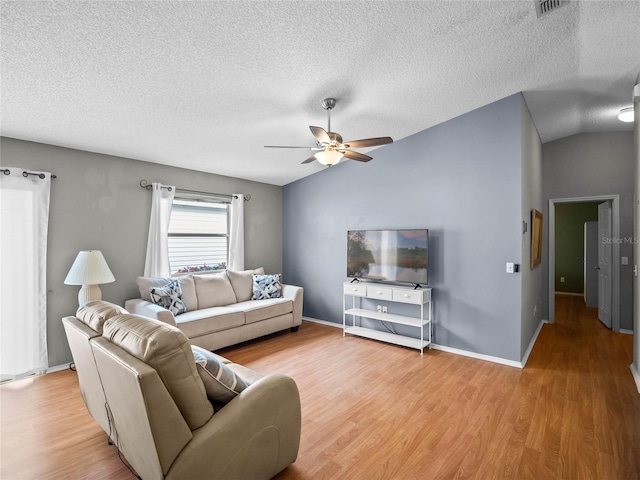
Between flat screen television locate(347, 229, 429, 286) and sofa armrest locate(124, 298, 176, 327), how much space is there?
2.44 meters

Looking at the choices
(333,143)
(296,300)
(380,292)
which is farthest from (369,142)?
(296,300)

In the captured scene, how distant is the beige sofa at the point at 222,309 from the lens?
3648 millimetres

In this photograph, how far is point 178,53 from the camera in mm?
2225

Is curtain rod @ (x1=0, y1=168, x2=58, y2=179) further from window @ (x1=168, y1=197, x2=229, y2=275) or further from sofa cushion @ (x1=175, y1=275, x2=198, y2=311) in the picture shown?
sofa cushion @ (x1=175, y1=275, x2=198, y2=311)

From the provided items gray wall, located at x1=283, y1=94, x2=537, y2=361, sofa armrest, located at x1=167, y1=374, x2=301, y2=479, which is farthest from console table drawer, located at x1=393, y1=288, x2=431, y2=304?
sofa armrest, located at x1=167, y1=374, x2=301, y2=479

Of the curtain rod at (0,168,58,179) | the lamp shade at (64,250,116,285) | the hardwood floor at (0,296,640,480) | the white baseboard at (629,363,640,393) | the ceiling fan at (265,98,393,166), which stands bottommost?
the hardwood floor at (0,296,640,480)

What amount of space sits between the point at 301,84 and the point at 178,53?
101cm

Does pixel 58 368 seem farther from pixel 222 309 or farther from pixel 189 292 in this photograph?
pixel 222 309

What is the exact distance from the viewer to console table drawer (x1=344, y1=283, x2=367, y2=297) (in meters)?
4.46

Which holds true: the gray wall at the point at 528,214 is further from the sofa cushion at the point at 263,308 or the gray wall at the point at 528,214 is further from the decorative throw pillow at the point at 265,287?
the decorative throw pillow at the point at 265,287

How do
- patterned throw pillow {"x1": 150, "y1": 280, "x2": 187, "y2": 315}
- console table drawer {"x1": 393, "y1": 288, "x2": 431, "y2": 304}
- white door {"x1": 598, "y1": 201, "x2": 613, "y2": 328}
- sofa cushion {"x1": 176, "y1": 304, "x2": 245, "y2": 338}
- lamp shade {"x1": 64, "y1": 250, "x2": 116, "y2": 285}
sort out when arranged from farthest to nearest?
white door {"x1": 598, "y1": 201, "x2": 613, "y2": 328} < console table drawer {"x1": 393, "y1": 288, "x2": 431, "y2": 304} < patterned throw pillow {"x1": 150, "y1": 280, "x2": 187, "y2": 315} < sofa cushion {"x1": 176, "y1": 304, "x2": 245, "y2": 338} < lamp shade {"x1": 64, "y1": 250, "x2": 116, "y2": 285}

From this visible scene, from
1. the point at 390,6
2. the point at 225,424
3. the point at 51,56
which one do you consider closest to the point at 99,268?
the point at 51,56

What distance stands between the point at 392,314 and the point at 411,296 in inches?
23.7

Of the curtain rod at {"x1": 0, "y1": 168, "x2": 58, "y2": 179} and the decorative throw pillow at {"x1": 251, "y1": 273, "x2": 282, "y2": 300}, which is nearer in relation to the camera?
the curtain rod at {"x1": 0, "y1": 168, "x2": 58, "y2": 179}
